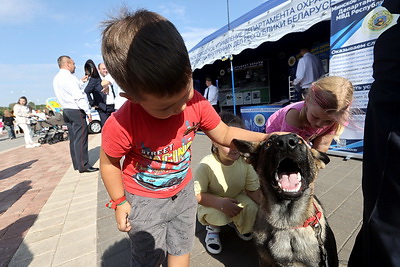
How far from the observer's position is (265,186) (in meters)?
1.79

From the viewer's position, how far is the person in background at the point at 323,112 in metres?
1.92

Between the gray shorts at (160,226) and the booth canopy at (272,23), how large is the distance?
460 centimetres

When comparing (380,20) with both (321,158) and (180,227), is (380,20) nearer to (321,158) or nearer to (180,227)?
(321,158)

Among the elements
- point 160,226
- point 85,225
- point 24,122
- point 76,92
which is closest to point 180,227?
point 160,226

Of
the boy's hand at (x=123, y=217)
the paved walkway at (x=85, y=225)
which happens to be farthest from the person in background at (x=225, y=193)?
the boy's hand at (x=123, y=217)

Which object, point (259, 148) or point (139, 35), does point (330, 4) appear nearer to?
point (259, 148)

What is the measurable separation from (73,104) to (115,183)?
4.29m

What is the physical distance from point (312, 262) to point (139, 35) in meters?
1.86

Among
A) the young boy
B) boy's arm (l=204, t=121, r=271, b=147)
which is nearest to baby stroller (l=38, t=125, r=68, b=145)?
the young boy

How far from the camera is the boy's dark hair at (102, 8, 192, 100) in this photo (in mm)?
938

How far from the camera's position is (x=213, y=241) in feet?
7.17

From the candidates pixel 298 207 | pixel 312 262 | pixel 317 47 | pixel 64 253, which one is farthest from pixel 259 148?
pixel 317 47

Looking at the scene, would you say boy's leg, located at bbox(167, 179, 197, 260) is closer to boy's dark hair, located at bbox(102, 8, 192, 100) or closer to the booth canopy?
boy's dark hair, located at bbox(102, 8, 192, 100)

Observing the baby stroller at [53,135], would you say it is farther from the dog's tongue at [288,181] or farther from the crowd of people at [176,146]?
the dog's tongue at [288,181]
